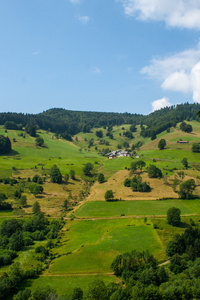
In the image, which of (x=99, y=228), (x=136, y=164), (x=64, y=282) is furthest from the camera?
(x=136, y=164)

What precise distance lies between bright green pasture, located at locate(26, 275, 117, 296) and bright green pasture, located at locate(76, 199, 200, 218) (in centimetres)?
4437

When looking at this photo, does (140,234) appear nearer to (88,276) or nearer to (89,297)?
(88,276)

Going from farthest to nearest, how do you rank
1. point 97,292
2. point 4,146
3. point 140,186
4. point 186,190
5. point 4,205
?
point 4,146 → point 140,186 → point 186,190 → point 4,205 → point 97,292

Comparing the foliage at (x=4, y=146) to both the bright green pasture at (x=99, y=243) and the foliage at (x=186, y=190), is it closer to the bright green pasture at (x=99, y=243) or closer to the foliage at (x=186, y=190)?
the bright green pasture at (x=99, y=243)

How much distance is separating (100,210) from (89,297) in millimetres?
63341

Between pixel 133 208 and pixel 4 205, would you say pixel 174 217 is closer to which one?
pixel 133 208

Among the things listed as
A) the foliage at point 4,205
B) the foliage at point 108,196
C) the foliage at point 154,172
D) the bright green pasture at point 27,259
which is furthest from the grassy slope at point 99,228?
the foliage at point 154,172

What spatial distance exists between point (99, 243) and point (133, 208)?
125 ft

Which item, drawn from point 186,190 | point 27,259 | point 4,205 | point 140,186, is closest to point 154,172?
point 140,186

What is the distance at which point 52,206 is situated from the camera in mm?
105750

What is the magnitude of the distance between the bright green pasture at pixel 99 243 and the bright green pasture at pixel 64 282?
2697 mm

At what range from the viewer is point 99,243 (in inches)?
2773

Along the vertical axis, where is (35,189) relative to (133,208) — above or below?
above

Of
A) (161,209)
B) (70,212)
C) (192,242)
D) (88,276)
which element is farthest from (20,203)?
(192,242)
